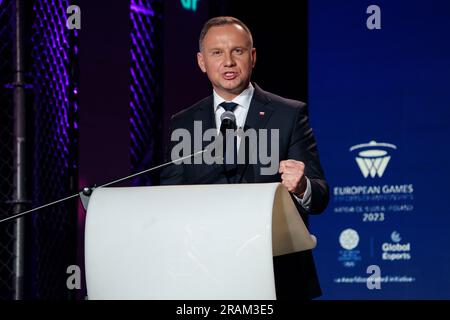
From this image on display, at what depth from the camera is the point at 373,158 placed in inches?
198

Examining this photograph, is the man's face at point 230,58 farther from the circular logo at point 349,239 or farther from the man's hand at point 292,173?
the circular logo at point 349,239

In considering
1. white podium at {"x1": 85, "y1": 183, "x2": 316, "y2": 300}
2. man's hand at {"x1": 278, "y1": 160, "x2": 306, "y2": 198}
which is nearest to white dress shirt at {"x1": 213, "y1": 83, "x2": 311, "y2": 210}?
man's hand at {"x1": 278, "y1": 160, "x2": 306, "y2": 198}

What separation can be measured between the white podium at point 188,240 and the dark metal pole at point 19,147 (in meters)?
1.41

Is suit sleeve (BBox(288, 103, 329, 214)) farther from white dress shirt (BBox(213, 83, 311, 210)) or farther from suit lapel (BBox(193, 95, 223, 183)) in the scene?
suit lapel (BBox(193, 95, 223, 183))

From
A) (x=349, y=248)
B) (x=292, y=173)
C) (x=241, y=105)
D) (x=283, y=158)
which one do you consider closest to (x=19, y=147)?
(x=241, y=105)

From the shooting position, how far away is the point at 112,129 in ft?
13.9

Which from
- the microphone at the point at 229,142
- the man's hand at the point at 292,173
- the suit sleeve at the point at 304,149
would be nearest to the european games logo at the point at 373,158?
the suit sleeve at the point at 304,149

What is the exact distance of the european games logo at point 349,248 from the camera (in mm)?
5008

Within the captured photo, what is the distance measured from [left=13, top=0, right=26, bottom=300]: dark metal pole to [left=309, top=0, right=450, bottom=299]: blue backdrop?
2.22 metres

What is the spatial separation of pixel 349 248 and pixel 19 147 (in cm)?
239

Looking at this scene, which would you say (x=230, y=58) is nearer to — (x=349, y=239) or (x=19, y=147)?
(x=19, y=147)

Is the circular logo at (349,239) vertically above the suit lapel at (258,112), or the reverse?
the suit lapel at (258,112)
